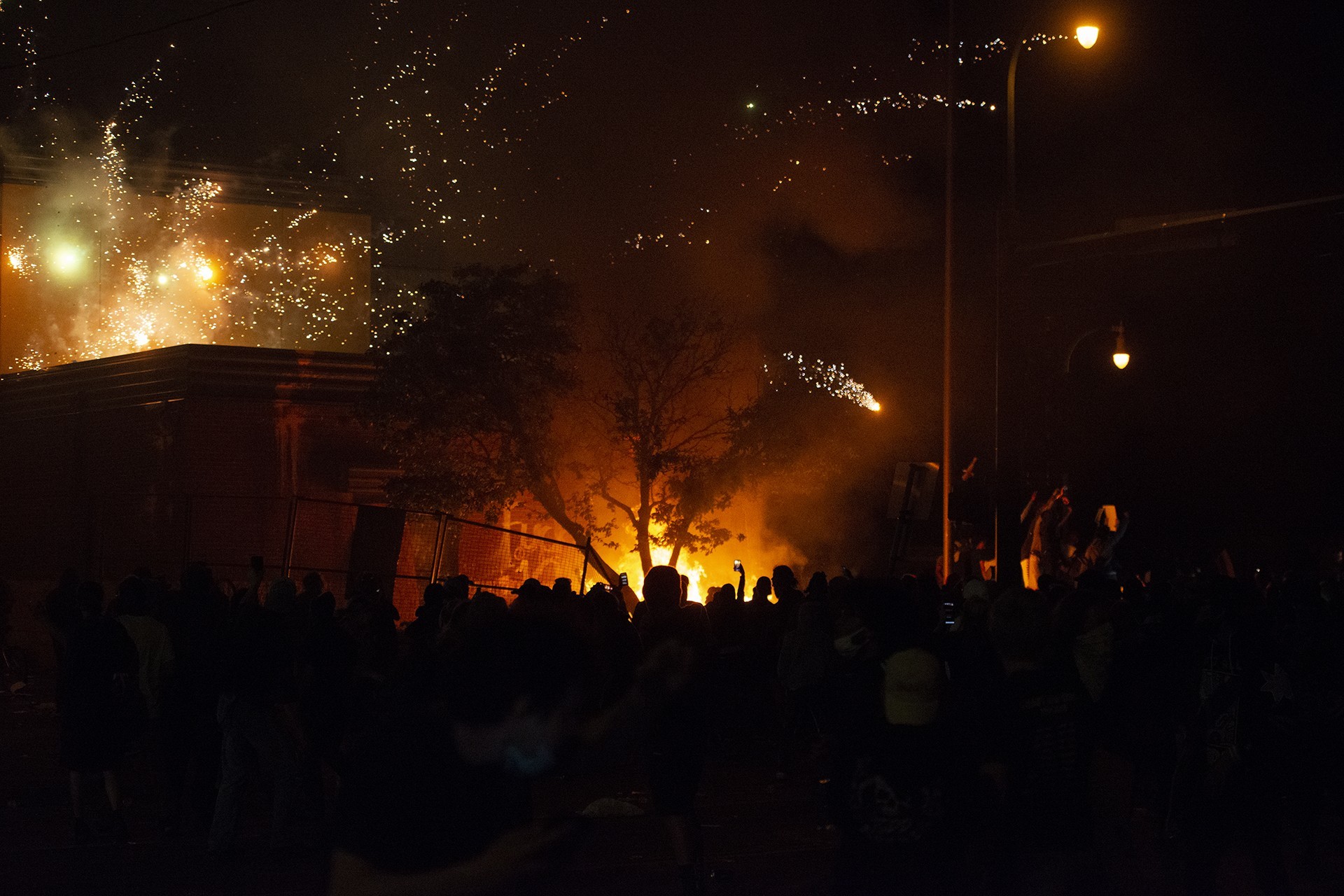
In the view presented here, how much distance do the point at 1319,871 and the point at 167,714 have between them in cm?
661

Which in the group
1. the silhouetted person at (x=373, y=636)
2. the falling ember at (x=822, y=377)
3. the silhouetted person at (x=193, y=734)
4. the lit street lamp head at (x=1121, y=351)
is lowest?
the silhouetted person at (x=193, y=734)

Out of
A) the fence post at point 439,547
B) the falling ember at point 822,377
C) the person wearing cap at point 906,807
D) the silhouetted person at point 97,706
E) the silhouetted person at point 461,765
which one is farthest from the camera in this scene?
the falling ember at point 822,377

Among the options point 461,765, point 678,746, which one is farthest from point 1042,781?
point 461,765

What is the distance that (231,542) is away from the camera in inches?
830

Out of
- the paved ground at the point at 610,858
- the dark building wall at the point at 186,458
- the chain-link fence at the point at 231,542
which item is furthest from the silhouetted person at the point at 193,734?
the dark building wall at the point at 186,458

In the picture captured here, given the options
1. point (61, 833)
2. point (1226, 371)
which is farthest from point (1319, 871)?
point (1226, 371)

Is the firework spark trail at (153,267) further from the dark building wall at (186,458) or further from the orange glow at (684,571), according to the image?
the orange glow at (684,571)

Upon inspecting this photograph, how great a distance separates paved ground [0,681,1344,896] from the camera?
673 cm

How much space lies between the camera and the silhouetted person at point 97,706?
7.52 metres

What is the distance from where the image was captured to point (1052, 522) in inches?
570

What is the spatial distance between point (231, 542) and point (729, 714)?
11666mm

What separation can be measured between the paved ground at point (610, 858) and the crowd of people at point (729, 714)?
208 millimetres

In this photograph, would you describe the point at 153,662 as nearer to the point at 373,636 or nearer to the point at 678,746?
the point at 373,636

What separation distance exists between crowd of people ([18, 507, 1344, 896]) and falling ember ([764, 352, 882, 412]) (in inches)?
430
